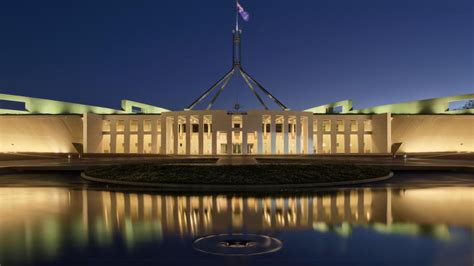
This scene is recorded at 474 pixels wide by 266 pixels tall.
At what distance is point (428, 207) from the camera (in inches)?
433

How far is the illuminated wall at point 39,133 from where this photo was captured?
1661 inches

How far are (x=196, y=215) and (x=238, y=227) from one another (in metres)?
1.70

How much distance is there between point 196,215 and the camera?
9.82 m

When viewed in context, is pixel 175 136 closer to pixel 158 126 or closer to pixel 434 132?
pixel 158 126

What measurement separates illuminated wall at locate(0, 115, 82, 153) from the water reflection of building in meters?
30.6

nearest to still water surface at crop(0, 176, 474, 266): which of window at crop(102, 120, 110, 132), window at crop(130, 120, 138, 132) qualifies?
window at crop(102, 120, 110, 132)

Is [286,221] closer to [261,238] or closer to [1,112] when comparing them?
[261,238]

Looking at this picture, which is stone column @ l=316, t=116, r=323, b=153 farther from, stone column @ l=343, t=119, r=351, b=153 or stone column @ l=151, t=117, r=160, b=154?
stone column @ l=151, t=117, r=160, b=154

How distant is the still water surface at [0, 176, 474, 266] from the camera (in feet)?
20.7

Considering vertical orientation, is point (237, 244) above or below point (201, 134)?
below

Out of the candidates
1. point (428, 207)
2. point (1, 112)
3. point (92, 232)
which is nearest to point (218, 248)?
point (92, 232)

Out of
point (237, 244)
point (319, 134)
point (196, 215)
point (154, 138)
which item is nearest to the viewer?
point (237, 244)

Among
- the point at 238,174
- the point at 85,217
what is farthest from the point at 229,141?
the point at 85,217

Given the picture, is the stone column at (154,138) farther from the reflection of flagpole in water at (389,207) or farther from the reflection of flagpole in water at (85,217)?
the reflection of flagpole in water at (389,207)
